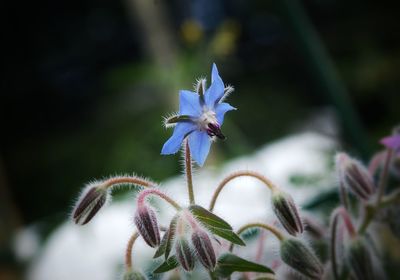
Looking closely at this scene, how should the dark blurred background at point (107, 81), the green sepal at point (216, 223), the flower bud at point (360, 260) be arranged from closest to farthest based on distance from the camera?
the green sepal at point (216, 223) → the flower bud at point (360, 260) → the dark blurred background at point (107, 81)

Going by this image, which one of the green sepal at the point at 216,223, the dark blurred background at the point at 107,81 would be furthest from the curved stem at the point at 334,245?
the dark blurred background at the point at 107,81

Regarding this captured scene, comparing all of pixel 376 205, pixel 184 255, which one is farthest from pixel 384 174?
pixel 184 255

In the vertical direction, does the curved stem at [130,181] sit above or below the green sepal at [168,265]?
above

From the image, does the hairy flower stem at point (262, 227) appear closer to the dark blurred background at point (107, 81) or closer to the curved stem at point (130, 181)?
the curved stem at point (130, 181)

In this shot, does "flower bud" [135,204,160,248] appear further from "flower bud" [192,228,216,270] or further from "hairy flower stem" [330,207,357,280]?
"hairy flower stem" [330,207,357,280]

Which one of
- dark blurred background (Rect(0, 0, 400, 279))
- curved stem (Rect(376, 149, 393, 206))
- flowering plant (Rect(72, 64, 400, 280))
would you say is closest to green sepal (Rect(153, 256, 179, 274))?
flowering plant (Rect(72, 64, 400, 280))

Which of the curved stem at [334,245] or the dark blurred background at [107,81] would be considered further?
the dark blurred background at [107,81]
